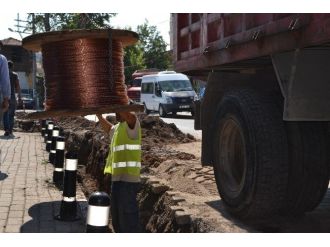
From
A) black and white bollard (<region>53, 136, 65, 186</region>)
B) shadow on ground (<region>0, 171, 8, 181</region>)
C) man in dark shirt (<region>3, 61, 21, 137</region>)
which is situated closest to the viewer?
black and white bollard (<region>53, 136, 65, 186</region>)

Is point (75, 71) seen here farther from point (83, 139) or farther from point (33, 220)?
point (83, 139)

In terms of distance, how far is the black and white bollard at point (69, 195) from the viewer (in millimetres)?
5645

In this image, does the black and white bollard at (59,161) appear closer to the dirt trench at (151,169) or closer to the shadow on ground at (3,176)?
the shadow on ground at (3,176)

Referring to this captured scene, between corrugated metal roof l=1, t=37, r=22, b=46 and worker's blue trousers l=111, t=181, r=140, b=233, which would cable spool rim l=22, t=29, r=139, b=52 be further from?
corrugated metal roof l=1, t=37, r=22, b=46

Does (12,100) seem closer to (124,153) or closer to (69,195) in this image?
(69,195)

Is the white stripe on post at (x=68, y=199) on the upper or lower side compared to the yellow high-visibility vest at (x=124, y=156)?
lower

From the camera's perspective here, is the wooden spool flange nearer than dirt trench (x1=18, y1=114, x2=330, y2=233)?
Yes

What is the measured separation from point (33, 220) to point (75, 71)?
1.95 metres

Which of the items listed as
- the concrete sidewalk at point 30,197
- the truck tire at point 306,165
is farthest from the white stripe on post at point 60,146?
the truck tire at point 306,165

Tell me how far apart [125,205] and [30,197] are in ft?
7.58

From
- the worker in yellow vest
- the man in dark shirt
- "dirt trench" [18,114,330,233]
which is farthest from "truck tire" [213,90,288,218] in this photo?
the man in dark shirt

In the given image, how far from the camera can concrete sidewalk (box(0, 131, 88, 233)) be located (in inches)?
210

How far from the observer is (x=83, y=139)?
13445 mm

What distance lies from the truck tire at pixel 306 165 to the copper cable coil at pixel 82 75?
5.61ft
